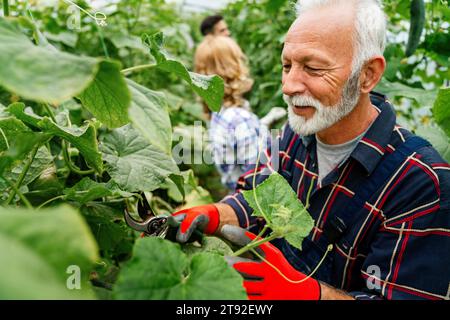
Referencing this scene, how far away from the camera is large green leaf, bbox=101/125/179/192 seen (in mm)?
856

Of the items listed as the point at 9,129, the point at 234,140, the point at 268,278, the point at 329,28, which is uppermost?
the point at 329,28

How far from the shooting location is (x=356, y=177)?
3.88 feet

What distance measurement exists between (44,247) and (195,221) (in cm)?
59

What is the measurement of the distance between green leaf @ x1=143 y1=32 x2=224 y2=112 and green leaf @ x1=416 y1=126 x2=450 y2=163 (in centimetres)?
77

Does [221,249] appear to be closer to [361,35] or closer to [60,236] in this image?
[60,236]

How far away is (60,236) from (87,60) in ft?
0.63

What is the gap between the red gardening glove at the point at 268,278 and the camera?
2.84 ft

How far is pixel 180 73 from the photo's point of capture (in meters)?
0.83

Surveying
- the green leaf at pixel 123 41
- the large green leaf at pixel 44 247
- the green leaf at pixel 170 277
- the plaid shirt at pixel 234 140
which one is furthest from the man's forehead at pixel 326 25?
the green leaf at pixel 123 41

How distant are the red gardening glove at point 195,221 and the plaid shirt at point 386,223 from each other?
260 millimetres

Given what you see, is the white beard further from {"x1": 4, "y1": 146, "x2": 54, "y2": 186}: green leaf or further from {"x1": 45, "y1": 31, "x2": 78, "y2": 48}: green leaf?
{"x1": 45, "y1": 31, "x2": 78, "y2": 48}: green leaf

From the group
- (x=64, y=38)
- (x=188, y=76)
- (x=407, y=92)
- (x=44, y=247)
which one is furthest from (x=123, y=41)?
(x=44, y=247)

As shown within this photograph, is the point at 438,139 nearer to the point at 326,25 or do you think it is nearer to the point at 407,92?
the point at 407,92

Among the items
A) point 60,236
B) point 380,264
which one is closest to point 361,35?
point 380,264
